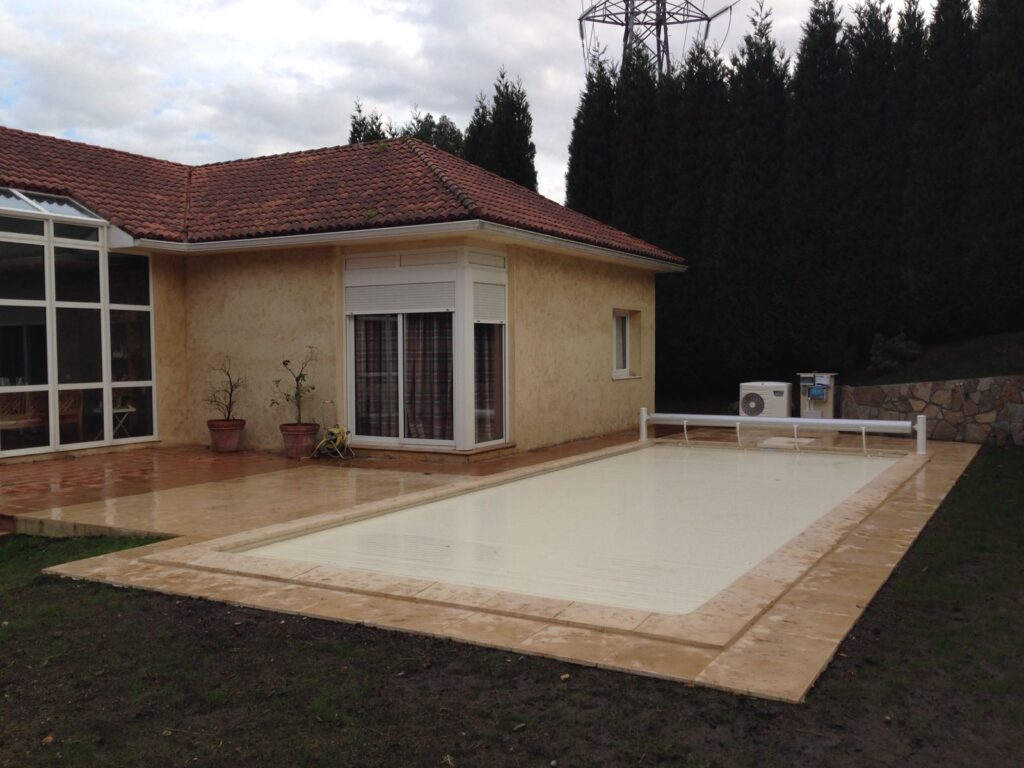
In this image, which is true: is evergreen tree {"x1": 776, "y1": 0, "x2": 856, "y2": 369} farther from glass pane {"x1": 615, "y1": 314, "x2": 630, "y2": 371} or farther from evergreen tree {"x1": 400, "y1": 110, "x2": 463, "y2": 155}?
evergreen tree {"x1": 400, "y1": 110, "x2": 463, "y2": 155}

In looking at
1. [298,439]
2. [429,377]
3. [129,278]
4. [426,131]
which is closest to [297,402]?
[298,439]

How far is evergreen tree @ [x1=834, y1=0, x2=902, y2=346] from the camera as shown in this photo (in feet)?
52.4

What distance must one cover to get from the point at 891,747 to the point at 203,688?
9.82ft

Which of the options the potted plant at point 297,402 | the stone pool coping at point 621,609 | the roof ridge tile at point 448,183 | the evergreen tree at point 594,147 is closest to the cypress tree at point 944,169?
the evergreen tree at point 594,147

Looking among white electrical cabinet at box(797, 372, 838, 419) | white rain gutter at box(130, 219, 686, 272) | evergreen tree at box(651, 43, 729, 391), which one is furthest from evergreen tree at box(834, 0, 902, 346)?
white rain gutter at box(130, 219, 686, 272)

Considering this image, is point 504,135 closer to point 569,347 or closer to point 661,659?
point 569,347

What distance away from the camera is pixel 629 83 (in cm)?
1919

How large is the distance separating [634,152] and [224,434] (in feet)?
35.1

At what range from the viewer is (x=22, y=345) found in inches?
452

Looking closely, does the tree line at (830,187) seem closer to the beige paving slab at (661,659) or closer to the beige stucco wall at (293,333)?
the beige stucco wall at (293,333)

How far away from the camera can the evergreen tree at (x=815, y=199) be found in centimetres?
1642

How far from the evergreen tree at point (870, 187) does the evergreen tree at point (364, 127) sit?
11.7 metres

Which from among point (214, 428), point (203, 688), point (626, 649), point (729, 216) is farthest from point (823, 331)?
point (203, 688)

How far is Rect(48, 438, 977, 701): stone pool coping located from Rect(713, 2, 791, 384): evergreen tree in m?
9.70
